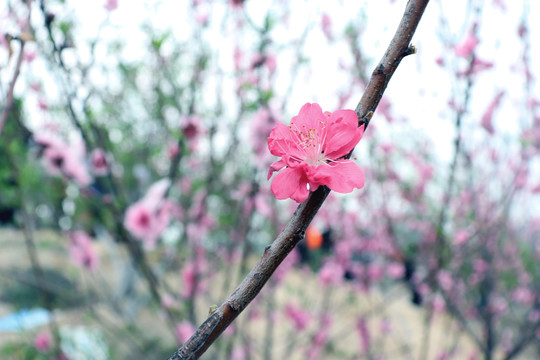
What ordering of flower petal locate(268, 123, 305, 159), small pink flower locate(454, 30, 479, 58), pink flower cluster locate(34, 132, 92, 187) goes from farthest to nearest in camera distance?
1. small pink flower locate(454, 30, 479, 58)
2. pink flower cluster locate(34, 132, 92, 187)
3. flower petal locate(268, 123, 305, 159)

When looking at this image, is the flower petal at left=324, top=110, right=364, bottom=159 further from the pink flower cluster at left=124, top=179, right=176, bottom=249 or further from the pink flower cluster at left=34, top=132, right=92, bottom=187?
the pink flower cluster at left=34, top=132, right=92, bottom=187

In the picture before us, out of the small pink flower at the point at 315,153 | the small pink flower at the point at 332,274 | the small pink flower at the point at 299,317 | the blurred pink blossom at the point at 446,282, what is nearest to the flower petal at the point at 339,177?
the small pink flower at the point at 315,153

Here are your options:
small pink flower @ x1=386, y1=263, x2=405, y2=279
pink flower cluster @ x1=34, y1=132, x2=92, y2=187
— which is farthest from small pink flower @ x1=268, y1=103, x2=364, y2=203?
small pink flower @ x1=386, y1=263, x2=405, y2=279

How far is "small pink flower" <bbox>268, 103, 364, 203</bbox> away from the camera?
22.3 inches

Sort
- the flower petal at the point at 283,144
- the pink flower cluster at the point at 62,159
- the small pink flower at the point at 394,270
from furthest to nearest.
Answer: the small pink flower at the point at 394,270
the pink flower cluster at the point at 62,159
the flower petal at the point at 283,144

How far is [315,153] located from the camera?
2.36ft

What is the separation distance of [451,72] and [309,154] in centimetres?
181

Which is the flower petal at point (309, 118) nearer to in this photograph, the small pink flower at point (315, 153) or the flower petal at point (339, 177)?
the small pink flower at point (315, 153)

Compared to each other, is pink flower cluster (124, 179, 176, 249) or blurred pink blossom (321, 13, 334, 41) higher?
blurred pink blossom (321, 13, 334, 41)

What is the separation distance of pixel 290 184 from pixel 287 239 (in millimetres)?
110

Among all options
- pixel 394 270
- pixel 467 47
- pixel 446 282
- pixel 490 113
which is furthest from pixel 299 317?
pixel 467 47

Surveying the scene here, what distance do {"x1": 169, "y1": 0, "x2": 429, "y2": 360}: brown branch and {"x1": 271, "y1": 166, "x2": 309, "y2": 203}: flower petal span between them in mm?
39

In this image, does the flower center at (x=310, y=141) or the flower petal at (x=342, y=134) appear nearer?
the flower petal at (x=342, y=134)

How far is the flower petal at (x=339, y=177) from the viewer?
1.81ft
